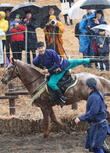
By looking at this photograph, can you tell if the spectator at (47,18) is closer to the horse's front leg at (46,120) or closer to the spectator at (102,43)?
the spectator at (102,43)

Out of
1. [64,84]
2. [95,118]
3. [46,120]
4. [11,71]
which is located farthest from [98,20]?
[95,118]

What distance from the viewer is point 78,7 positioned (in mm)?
11719

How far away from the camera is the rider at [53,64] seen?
7359mm

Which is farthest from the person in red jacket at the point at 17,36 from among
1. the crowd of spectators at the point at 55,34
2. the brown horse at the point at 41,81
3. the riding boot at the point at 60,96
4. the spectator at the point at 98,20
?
the riding boot at the point at 60,96

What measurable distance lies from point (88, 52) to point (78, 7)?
6.45ft

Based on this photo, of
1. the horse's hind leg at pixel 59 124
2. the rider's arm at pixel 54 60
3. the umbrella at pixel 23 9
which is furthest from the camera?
the umbrella at pixel 23 9

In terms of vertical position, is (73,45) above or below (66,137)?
above

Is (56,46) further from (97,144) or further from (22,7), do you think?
(97,144)

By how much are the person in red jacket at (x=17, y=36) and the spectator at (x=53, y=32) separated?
981mm

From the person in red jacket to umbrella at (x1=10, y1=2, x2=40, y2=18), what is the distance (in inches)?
9.8

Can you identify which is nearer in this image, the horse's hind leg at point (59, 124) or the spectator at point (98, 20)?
the horse's hind leg at point (59, 124)

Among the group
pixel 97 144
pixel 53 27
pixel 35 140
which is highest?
pixel 53 27

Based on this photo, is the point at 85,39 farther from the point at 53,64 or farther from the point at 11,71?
the point at 11,71

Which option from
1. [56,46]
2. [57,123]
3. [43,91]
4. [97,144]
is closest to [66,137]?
[57,123]
